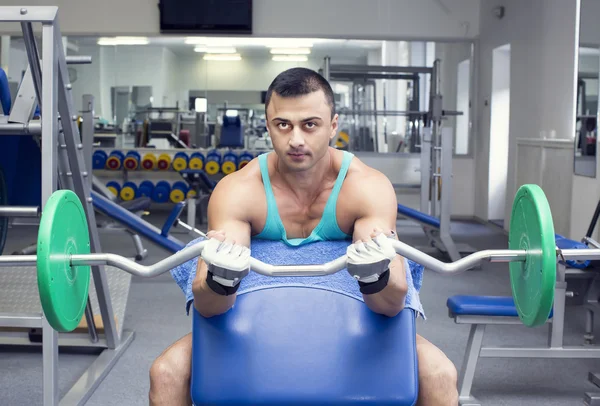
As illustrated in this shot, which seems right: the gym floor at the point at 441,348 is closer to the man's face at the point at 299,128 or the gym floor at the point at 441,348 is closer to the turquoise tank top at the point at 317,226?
the turquoise tank top at the point at 317,226

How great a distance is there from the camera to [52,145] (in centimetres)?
200

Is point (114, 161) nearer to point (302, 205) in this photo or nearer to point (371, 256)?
point (302, 205)

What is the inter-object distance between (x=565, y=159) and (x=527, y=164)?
90 cm

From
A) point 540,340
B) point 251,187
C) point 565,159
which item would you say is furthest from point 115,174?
point 251,187

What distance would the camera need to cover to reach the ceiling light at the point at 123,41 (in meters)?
7.33

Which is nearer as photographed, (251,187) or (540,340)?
(251,187)

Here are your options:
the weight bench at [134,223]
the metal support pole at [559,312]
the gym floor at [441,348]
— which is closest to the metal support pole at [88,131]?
the weight bench at [134,223]

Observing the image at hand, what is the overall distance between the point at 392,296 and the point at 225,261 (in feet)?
1.30

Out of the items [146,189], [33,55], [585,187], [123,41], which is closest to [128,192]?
[146,189]

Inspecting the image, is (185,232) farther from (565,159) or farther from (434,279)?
(565,159)

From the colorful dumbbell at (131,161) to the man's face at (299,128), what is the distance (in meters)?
5.64

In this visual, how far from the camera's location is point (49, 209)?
133 cm

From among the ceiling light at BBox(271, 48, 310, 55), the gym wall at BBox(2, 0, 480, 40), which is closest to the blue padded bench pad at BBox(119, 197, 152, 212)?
the gym wall at BBox(2, 0, 480, 40)

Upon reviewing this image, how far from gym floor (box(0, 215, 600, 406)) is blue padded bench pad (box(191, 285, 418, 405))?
3.56ft
